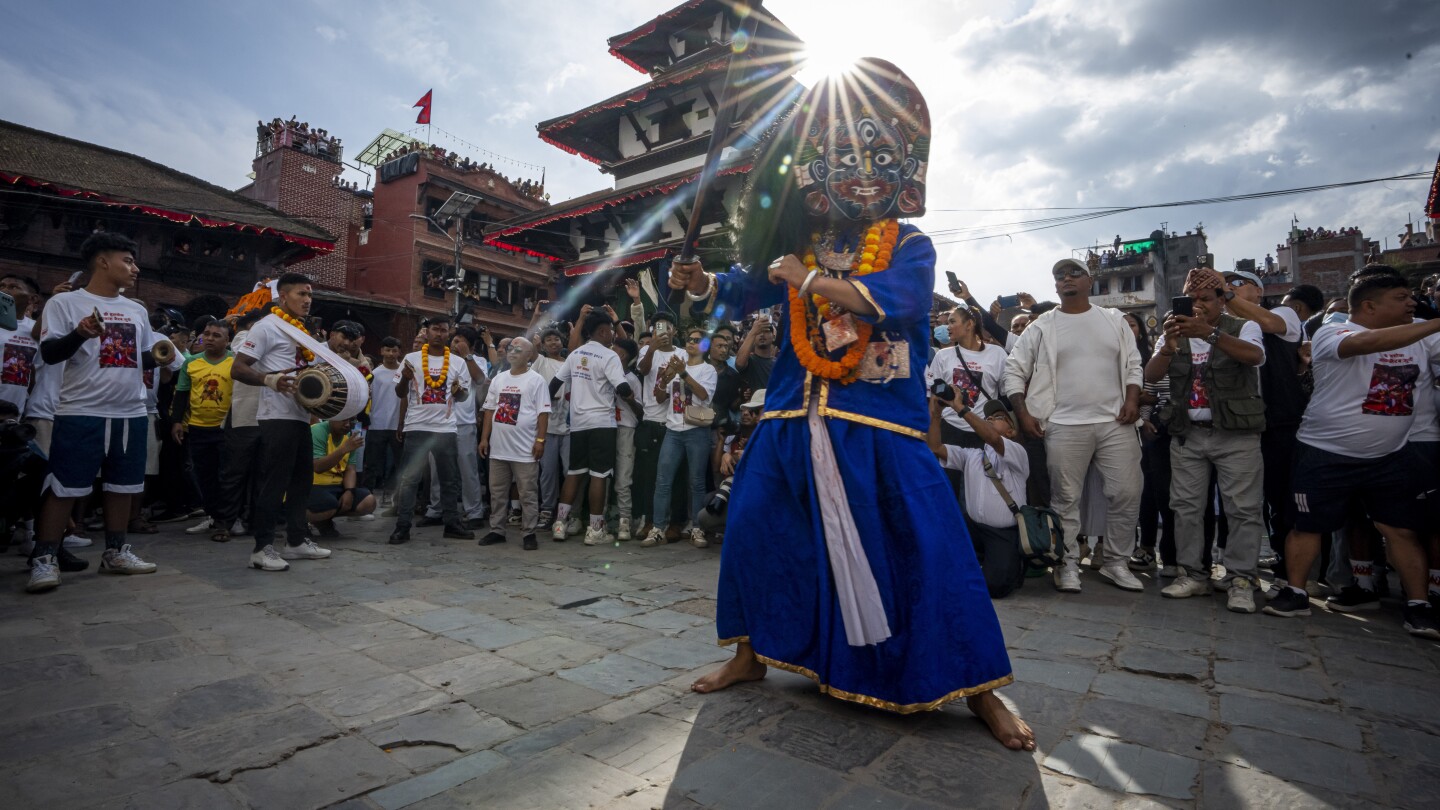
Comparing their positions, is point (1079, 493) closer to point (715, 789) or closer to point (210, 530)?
point (715, 789)

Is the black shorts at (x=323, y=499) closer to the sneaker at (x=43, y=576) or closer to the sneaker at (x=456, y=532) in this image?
the sneaker at (x=456, y=532)

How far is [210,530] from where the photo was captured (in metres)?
6.82

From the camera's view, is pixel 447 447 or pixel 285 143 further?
pixel 285 143

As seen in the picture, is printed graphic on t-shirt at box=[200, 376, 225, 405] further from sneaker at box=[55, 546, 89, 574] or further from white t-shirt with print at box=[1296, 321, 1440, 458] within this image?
white t-shirt with print at box=[1296, 321, 1440, 458]

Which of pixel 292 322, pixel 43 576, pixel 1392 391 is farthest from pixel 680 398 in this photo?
pixel 1392 391

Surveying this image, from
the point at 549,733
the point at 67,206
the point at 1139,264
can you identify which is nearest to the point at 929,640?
the point at 549,733

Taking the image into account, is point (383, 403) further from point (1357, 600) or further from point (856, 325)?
point (1357, 600)

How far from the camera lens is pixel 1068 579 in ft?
15.4

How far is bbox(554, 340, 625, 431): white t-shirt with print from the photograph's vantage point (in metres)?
6.70

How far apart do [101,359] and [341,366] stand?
1.37 metres

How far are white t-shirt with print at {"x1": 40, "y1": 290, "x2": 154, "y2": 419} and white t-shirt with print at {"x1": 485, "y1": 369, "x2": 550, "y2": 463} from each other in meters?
2.65

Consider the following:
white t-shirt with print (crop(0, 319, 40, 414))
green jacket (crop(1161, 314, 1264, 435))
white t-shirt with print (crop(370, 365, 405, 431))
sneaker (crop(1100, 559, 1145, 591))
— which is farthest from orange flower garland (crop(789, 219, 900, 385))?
white t-shirt with print (crop(370, 365, 405, 431))

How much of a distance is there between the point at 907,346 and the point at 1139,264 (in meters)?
61.4

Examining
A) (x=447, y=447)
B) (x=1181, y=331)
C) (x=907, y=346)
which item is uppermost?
(x=1181, y=331)
